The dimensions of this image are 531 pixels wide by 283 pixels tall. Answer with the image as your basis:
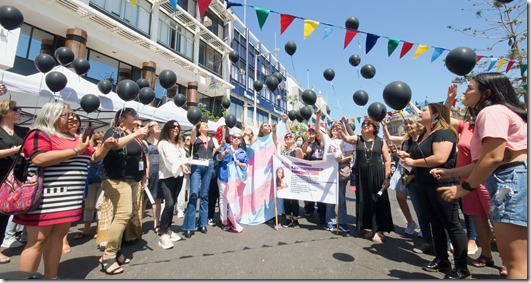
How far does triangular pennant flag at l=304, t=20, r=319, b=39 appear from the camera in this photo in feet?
15.4

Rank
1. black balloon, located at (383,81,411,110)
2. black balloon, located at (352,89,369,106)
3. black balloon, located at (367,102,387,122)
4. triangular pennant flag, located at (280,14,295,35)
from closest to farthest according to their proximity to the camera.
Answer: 1. black balloon, located at (383,81,411,110)
2. black balloon, located at (367,102,387,122)
3. black balloon, located at (352,89,369,106)
4. triangular pennant flag, located at (280,14,295,35)

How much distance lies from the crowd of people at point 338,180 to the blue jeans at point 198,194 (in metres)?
0.02

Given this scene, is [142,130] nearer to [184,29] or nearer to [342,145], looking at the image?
[342,145]

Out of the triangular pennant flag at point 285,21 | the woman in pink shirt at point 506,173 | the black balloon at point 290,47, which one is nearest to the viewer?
the woman in pink shirt at point 506,173

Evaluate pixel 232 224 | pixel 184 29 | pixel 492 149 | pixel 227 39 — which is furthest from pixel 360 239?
pixel 227 39

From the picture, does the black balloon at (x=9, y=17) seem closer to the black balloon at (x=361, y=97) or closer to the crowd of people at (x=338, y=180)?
the crowd of people at (x=338, y=180)

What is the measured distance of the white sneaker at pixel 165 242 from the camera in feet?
12.0

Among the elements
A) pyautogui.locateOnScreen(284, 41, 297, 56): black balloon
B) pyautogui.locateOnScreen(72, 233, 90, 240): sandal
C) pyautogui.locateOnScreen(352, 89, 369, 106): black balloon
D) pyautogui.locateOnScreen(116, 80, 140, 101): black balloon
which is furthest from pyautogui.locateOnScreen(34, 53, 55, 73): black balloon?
pyautogui.locateOnScreen(352, 89, 369, 106): black balloon

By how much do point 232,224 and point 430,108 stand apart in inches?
143

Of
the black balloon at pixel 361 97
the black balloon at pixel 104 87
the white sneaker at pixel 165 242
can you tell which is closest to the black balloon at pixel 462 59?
the black balloon at pixel 361 97

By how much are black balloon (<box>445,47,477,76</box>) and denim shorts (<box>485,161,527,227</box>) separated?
1532 millimetres

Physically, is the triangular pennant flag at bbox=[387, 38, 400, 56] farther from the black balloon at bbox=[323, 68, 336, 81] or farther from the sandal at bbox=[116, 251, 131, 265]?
the sandal at bbox=[116, 251, 131, 265]

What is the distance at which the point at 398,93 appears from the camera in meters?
2.63

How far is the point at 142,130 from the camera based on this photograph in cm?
293
